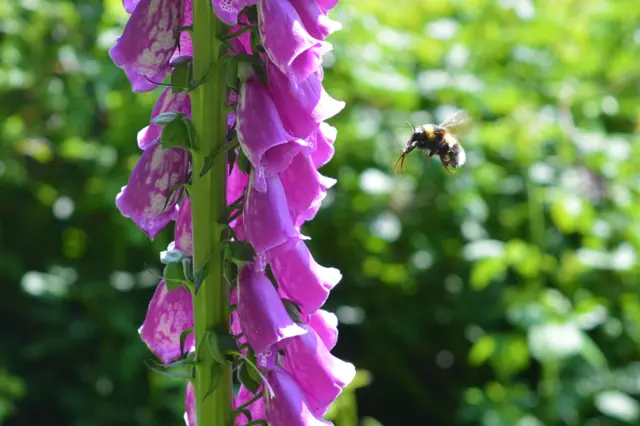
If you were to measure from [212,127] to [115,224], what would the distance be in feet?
10.2

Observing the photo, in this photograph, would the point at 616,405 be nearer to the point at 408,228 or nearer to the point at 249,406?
the point at 408,228

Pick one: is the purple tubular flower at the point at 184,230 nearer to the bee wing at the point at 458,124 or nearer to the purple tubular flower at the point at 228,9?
the purple tubular flower at the point at 228,9

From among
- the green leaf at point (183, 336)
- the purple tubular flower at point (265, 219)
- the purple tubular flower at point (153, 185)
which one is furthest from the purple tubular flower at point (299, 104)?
the green leaf at point (183, 336)

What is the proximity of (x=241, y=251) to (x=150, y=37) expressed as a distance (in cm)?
42

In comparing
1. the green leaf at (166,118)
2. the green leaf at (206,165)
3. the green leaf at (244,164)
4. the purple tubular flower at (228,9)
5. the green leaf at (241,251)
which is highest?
the purple tubular flower at (228,9)

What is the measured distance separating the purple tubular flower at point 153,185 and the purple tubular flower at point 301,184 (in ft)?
0.65

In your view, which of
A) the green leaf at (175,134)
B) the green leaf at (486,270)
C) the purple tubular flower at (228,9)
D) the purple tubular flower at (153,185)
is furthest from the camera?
the green leaf at (486,270)

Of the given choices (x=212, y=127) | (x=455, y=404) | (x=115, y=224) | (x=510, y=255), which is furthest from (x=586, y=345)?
(x=212, y=127)

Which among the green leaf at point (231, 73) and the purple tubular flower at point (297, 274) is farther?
the purple tubular flower at point (297, 274)

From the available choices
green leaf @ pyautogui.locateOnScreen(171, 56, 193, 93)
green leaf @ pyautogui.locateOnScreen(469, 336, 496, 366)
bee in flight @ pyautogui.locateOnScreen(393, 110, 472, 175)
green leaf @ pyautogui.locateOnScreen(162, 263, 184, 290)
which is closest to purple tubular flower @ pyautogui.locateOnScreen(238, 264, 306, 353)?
green leaf @ pyautogui.locateOnScreen(162, 263, 184, 290)

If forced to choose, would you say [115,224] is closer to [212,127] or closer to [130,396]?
[130,396]

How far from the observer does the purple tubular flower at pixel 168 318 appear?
1870 mm

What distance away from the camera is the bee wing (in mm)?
3031

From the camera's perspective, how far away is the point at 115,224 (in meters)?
4.67
